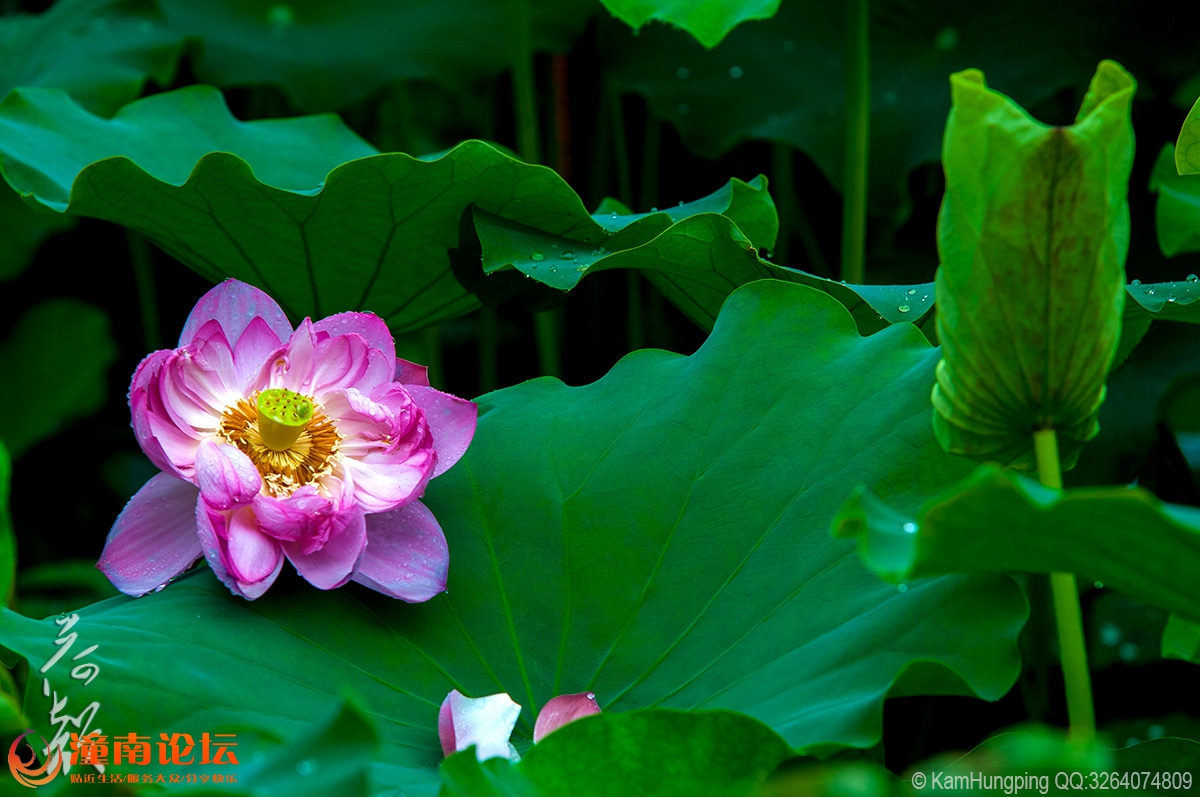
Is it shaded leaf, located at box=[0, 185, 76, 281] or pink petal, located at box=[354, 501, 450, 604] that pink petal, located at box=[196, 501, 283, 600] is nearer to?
pink petal, located at box=[354, 501, 450, 604]

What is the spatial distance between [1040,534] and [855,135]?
2.73ft

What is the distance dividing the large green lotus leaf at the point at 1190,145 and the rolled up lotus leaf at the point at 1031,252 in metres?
0.33

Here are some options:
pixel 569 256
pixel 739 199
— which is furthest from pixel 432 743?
pixel 739 199

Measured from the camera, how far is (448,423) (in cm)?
73

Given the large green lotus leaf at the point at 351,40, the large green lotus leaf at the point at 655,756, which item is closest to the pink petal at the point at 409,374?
the large green lotus leaf at the point at 655,756

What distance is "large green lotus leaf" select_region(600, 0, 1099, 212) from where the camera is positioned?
1518mm

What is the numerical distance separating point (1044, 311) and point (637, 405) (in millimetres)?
346

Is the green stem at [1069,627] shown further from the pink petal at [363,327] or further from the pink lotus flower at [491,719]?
the pink petal at [363,327]

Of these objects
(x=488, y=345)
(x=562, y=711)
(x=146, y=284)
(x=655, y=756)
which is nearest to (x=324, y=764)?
(x=655, y=756)

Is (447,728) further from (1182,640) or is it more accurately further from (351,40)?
(351,40)

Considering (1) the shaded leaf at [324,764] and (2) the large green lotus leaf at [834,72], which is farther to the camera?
(2) the large green lotus leaf at [834,72]

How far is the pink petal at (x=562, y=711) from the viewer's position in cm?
62

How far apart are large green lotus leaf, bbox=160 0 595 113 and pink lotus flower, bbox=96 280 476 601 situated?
953 mm

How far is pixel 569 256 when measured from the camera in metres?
0.88
